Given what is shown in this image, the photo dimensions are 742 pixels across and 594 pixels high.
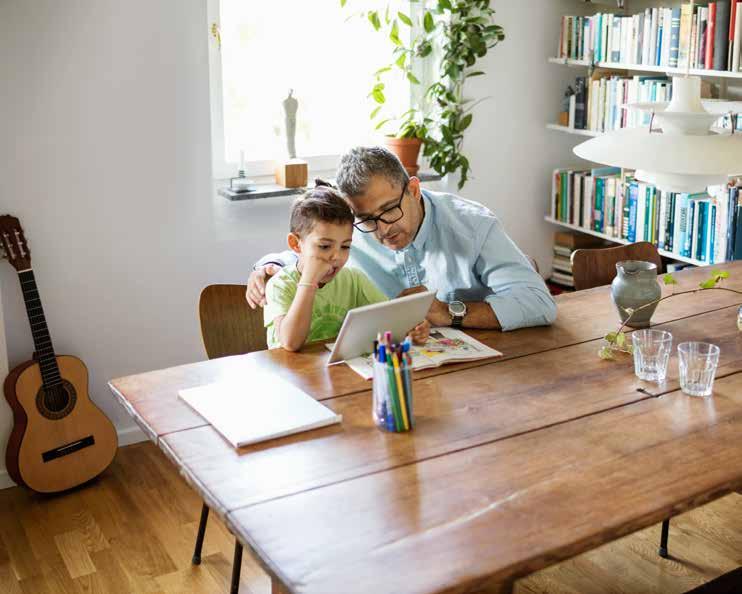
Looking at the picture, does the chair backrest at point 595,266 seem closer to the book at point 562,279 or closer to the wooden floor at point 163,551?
the wooden floor at point 163,551

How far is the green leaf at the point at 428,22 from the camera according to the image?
3820 mm

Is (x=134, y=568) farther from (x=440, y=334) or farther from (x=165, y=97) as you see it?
(x=165, y=97)

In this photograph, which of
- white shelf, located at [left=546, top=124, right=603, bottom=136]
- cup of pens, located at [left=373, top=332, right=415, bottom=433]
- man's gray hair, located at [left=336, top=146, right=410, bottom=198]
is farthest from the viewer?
white shelf, located at [left=546, top=124, right=603, bottom=136]

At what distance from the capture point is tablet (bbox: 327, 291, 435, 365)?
2.03m

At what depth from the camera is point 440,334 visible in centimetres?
236

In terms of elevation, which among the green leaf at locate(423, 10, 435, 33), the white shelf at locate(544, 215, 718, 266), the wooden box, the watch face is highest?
the green leaf at locate(423, 10, 435, 33)

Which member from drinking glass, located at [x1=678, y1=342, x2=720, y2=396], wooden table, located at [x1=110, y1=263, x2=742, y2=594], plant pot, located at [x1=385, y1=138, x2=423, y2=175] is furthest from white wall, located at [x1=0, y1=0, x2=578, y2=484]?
drinking glass, located at [x1=678, y1=342, x2=720, y2=396]

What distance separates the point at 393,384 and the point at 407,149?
2267mm

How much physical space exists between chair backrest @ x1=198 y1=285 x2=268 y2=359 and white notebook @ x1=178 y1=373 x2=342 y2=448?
0.58 m

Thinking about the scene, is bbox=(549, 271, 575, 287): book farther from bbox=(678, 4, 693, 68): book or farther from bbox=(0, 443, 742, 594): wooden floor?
bbox=(0, 443, 742, 594): wooden floor

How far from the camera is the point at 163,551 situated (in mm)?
2822

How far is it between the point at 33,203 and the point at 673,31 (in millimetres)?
2468

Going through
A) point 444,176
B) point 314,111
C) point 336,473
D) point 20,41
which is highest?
point 20,41

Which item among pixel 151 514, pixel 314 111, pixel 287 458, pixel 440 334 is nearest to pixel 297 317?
pixel 440 334
